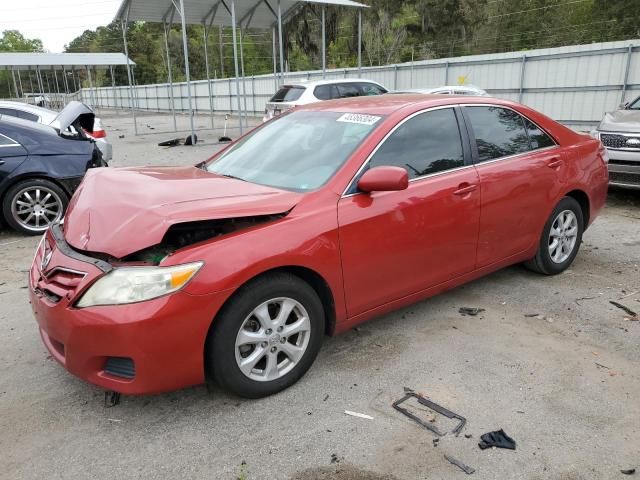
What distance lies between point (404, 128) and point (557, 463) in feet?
7.10

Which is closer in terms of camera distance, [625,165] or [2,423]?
[2,423]

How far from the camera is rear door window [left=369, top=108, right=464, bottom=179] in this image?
342 cm

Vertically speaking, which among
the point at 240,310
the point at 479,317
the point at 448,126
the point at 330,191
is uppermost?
the point at 448,126

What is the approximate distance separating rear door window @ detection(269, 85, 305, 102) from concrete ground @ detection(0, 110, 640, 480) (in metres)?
10.0

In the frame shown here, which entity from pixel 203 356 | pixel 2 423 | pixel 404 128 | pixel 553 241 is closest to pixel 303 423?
pixel 203 356

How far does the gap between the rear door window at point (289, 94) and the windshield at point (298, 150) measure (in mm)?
9474

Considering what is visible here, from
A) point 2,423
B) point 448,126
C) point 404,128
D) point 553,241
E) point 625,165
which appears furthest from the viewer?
point 625,165

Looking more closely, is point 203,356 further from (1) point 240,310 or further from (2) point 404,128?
A: (2) point 404,128

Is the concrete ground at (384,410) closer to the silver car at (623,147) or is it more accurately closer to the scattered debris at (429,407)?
the scattered debris at (429,407)

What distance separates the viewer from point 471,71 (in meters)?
17.8

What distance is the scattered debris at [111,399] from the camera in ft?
9.62

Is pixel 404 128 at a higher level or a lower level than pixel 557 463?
higher

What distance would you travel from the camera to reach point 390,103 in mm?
3758

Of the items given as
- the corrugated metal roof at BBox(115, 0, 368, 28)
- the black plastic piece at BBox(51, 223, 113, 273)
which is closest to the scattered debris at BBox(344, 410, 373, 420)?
the black plastic piece at BBox(51, 223, 113, 273)
